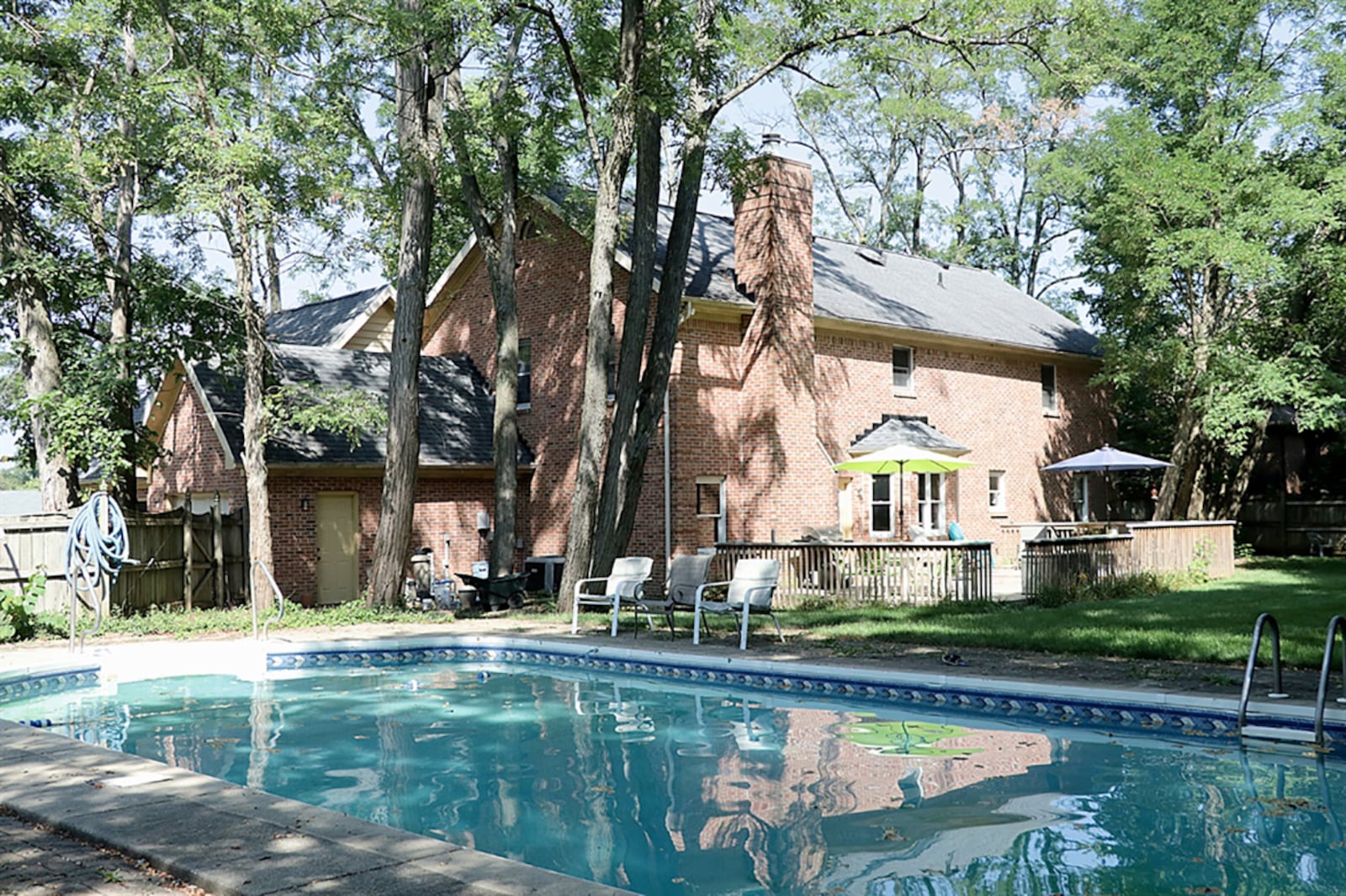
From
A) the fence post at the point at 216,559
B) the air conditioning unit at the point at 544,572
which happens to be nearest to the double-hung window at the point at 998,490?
the air conditioning unit at the point at 544,572

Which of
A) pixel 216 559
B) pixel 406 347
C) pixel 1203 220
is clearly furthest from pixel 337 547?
pixel 1203 220

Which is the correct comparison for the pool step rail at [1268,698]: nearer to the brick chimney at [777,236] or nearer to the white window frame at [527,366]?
the brick chimney at [777,236]

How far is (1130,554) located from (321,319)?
21.8 m

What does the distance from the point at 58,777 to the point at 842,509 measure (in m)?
17.7

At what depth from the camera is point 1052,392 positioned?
92.8 ft

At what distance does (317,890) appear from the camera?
4.30m

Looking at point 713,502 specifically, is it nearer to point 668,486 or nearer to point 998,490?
point 668,486

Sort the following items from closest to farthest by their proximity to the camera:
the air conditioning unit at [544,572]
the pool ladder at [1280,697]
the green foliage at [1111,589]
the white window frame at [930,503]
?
1. the pool ladder at [1280,697]
2. the green foliage at [1111,589]
3. the air conditioning unit at [544,572]
4. the white window frame at [930,503]

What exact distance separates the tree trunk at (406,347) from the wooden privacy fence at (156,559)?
286cm

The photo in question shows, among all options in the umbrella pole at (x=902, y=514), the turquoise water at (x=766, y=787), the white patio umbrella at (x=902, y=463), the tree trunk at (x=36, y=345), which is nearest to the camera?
the turquoise water at (x=766, y=787)

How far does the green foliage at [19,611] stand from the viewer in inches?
565

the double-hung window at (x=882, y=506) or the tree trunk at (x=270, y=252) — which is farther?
the double-hung window at (x=882, y=506)

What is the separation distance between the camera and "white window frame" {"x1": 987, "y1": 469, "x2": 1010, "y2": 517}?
2636 centimetres

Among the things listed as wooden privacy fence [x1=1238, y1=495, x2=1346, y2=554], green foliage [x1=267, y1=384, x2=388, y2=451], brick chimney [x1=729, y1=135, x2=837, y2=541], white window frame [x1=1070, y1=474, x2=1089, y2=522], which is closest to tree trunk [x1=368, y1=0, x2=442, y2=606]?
green foliage [x1=267, y1=384, x2=388, y2=451]
